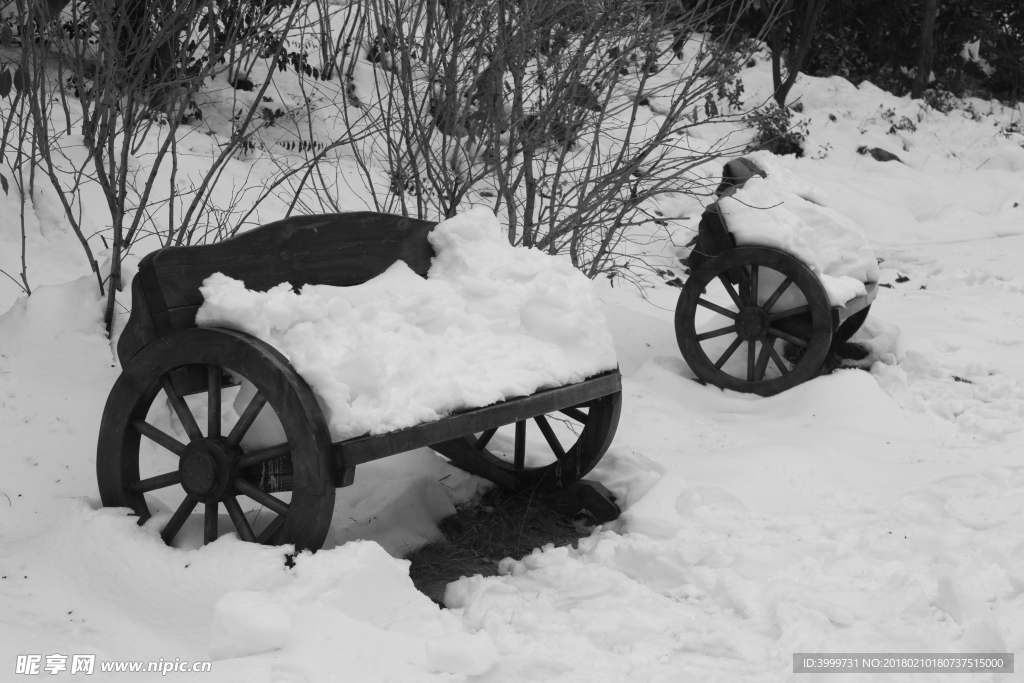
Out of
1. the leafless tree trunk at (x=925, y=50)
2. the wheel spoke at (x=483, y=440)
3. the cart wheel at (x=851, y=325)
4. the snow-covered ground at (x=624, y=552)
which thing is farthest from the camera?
the leafless tree trunk at (x=925, y=50)

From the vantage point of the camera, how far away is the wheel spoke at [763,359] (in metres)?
4.93

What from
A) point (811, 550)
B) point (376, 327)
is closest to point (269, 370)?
point (376, 327)

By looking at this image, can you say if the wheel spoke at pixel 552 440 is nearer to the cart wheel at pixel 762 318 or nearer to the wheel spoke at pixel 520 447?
the wheel spoke at pixel 520 447

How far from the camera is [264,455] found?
2404mm

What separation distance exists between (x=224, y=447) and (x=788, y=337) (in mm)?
3309

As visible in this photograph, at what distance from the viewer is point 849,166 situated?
11.2 metres

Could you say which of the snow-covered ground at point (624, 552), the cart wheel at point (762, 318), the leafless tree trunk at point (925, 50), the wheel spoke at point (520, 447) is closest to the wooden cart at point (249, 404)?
the snow-covered ground at point (624, 552)

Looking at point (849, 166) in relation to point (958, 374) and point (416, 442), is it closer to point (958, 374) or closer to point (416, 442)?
point (958, 374)

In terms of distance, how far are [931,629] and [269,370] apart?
1850 millimetres

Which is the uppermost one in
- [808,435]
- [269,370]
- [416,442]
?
[269,370]

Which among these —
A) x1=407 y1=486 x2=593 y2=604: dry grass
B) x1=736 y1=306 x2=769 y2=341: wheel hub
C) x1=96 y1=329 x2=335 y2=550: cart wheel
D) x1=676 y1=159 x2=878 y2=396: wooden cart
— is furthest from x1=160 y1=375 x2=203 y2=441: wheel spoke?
x1=736 y1=306 x2=769 y2=341: wheel hub

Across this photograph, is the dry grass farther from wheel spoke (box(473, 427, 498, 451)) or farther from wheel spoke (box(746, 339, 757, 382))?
wheel spoke (box(746, 339, 757, 382))

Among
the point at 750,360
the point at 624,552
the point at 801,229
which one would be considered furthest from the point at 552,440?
the point at 801,229

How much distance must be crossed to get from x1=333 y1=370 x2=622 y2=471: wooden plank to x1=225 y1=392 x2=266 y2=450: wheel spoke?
0.23 m
